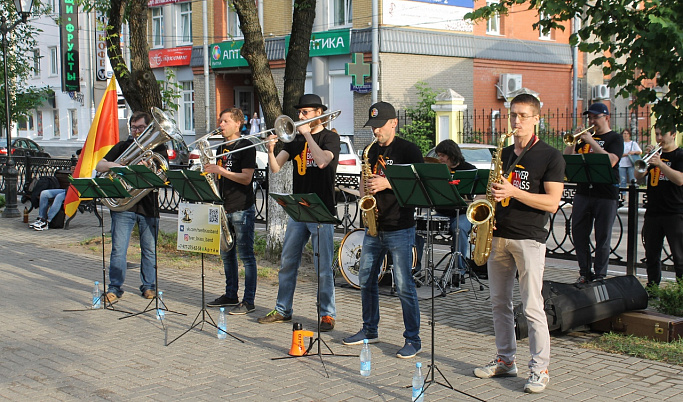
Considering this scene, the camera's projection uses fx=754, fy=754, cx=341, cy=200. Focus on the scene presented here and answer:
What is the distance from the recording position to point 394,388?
564 cm

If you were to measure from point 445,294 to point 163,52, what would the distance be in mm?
31197

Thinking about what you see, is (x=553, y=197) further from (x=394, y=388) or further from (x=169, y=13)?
(x=169, y=13)

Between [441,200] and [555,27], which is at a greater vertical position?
[555,27]

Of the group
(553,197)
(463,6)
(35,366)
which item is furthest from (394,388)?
(463,6)

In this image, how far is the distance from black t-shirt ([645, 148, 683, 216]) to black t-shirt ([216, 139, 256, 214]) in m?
4.36

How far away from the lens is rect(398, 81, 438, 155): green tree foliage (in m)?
27.6

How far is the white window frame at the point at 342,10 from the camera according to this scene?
2928 cm

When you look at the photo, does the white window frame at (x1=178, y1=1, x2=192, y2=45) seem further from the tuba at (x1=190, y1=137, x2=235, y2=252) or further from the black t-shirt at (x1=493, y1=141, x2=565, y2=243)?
the black t-shirt at (x1=493, y1=141, x2=565, y2=243)

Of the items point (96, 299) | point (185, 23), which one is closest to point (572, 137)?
point (96, 299)

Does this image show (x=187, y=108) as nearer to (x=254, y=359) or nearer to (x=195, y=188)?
(x=195, y=188)

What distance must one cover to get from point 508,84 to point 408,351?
27390mm

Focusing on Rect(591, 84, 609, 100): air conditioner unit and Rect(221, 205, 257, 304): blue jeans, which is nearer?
Rect(221, 205, 257, 304): blue jeans

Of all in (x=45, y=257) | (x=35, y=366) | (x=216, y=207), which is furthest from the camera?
(x=45, y=257)

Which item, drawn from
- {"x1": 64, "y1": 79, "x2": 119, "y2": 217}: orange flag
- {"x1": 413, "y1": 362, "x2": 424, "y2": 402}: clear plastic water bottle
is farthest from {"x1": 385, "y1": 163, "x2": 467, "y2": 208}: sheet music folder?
{"x1": 64, "y1": 79, "x2": 119, "y2": 217}: orange flag
